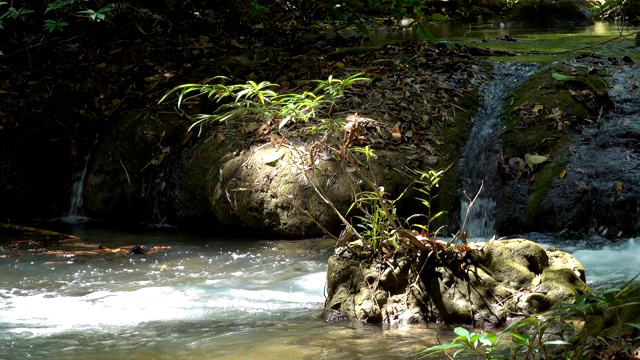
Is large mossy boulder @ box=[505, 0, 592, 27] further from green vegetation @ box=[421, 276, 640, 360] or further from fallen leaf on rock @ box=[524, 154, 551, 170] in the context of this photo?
green vegetation @ box=[421, 276, 640, 360]

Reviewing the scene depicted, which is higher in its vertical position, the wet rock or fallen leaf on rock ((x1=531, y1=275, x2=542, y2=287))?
the wet rock

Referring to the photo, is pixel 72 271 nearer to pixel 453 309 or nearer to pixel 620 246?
pixel 453 309

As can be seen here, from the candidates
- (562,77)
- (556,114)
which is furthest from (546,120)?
(562,77)

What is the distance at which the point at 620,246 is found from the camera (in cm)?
645

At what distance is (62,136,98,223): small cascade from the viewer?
27.7ft

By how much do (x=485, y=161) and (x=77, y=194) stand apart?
14.6 ft

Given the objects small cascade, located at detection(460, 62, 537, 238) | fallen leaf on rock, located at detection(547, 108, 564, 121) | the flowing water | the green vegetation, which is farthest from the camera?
fallen leaf on rock, located at detection(547, 108, 564, 121)

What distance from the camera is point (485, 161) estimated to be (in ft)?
24.2

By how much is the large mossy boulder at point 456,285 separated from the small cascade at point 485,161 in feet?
6.03

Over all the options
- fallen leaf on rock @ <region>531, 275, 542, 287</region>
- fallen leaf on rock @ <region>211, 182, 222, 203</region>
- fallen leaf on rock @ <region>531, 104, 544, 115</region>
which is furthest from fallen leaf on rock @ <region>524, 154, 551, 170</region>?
fallen leaf on rock @ <region>211, 182, 222, 203</region>

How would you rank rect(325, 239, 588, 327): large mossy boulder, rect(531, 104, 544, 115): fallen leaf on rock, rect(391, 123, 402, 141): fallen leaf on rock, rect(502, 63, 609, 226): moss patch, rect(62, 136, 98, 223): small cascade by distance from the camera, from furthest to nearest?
rect(62, 136, 98, 223): small cascade
rect(531, 104, 544, 115): fallen leaf on rock
rect(391, 123, 402, 141): fallen leaf on rock
rect(502, 63, 609, 226): moss patch
rect(325, 239, 588, 327): large mossy boulder

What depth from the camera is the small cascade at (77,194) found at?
843 centimetres

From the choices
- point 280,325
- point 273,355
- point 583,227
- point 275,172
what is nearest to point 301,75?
point 275,172

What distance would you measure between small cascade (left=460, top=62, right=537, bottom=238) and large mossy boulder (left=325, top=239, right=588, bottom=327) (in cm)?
184
